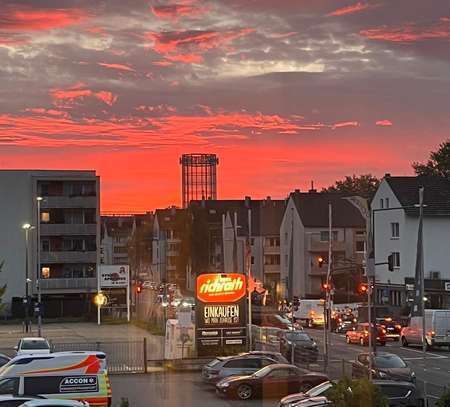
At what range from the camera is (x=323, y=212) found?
9606cm

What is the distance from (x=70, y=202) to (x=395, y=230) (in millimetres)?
32320

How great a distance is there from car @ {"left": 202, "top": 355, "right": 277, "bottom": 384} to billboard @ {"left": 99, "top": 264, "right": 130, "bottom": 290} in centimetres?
4547

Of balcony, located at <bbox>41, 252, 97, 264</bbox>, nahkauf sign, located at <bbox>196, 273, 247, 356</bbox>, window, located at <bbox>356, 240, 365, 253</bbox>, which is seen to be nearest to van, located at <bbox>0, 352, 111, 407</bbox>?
nahkauf sign, located at <bbox>196, 273, 247, 356</bbox>

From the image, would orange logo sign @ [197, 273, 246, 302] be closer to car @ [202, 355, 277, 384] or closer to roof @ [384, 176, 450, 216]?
car @ [202, 355, 277, 384]

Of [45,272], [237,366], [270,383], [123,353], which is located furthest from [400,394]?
[45,272]

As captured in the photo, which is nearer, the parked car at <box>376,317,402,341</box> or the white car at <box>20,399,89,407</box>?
the white car at <box>20,399,89,407</box>

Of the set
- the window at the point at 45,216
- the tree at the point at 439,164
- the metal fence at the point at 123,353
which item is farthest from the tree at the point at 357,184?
the metal fence at the point at 123,353

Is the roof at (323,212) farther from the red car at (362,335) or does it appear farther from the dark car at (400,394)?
the dark car at (400,394)

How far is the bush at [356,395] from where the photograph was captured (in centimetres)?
1992

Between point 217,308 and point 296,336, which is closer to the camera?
point 217,308

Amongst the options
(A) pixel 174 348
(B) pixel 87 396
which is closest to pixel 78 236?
(A) pixel 174 348

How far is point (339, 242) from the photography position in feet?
313

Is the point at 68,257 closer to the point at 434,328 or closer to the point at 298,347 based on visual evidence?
the point at 434,328

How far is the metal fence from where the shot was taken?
40.9 metres
